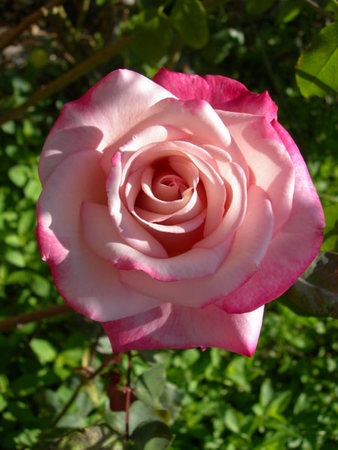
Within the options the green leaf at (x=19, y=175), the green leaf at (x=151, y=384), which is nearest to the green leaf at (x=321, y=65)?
the green leaf at (x=151, y=384)

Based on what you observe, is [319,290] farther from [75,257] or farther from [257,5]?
[257,5]

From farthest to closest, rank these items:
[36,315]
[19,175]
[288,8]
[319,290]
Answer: [19,175] < [288,8] < [36,315] < [319,290]

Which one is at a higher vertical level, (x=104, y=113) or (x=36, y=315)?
(x=104, y=113)

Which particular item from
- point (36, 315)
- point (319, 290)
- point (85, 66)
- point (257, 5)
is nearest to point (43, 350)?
point (36, 315)

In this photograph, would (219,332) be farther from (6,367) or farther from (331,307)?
(6,367)

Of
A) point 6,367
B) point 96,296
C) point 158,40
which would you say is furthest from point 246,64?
point 96,296

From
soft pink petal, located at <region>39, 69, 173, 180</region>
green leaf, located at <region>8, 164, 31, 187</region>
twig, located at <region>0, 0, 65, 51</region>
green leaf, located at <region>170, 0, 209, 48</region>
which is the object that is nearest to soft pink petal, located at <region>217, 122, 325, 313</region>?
soft pink petal, located at <region>39, 69, 173, 180</region>
